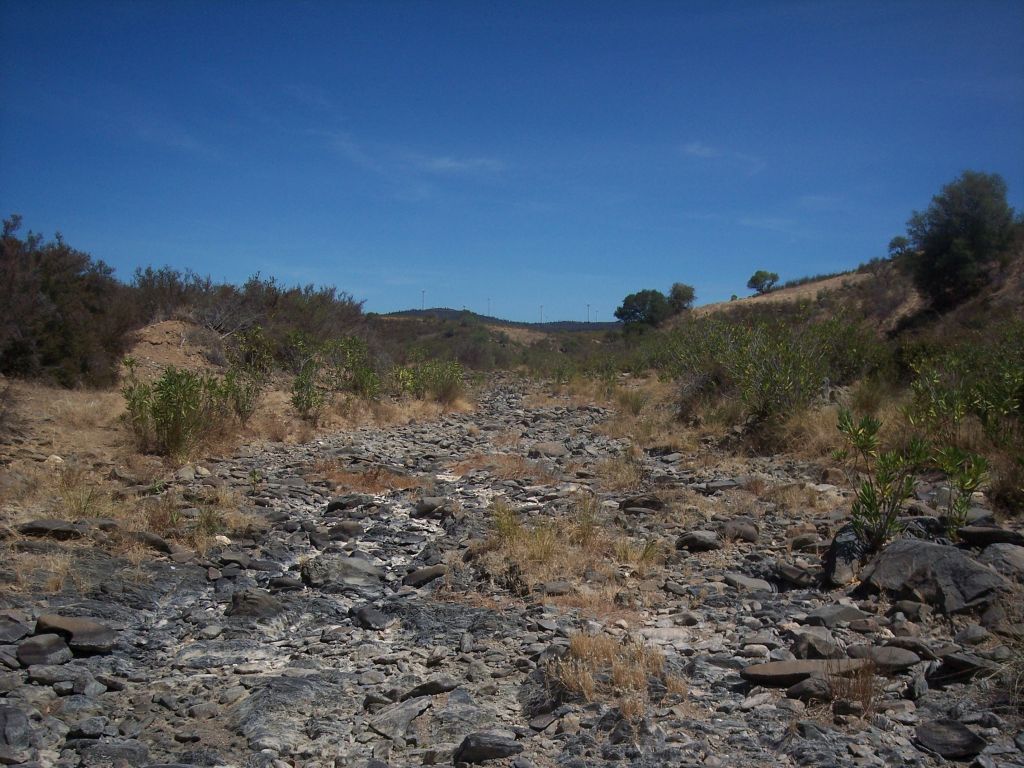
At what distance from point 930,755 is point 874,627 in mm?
1338

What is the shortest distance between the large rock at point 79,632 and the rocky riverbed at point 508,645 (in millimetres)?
18

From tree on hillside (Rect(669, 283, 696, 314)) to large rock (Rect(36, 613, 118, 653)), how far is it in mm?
42627

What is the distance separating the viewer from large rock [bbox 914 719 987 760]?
3047mm

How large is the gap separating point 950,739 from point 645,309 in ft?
161

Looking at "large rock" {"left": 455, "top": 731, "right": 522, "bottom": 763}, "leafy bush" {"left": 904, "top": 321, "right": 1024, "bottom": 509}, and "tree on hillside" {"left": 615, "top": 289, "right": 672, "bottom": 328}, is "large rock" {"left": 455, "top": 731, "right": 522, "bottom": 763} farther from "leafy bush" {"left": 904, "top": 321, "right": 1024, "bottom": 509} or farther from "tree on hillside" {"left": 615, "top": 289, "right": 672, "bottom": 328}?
"tree on hillside" {"left": 615, "top": 289, "right": 672, "bottom": 328}

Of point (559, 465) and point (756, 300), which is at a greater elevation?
point (756, 300)

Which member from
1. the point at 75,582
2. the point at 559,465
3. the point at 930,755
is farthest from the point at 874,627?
the point at 559,465

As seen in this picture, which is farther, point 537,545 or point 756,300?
point 756,300

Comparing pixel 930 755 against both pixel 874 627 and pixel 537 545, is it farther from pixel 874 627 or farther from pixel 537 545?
pixel 537 545

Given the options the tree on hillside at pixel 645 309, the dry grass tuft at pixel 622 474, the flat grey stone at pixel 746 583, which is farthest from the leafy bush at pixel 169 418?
the tree on hillside at pixel 645 309

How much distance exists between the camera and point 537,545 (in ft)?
19.9

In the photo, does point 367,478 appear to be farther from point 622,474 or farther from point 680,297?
point 680,297

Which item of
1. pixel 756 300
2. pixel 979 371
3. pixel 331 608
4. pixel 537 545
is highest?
pixel 756 300

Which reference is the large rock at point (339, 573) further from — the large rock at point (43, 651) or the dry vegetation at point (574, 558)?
the large rock at point (43, 651)
